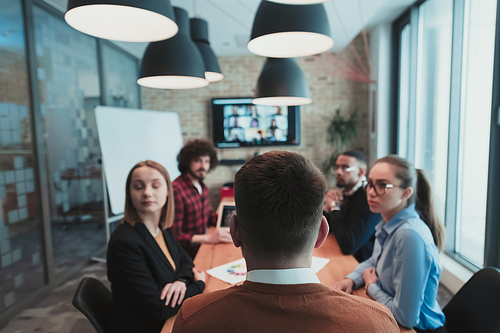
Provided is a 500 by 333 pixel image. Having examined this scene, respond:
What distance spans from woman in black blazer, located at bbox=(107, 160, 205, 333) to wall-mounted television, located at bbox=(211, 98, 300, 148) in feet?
11.5

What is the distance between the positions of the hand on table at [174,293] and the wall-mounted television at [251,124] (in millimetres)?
3848

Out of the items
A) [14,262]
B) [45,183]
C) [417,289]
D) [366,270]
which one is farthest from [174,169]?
[417,289]

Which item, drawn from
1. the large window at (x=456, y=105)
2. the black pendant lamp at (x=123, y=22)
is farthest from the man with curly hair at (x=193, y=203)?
Answer: the large window at (x=456, y=105)

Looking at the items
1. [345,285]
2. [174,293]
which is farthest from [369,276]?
[174,293]

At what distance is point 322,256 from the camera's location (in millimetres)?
1913

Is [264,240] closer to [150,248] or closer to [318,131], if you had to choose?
[150,248]

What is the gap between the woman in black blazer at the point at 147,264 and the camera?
1.39 meters

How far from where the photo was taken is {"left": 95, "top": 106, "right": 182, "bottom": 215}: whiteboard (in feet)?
11.1

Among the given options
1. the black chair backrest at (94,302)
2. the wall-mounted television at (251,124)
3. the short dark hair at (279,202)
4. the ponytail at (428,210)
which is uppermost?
the wall-mounted television at (251,124)

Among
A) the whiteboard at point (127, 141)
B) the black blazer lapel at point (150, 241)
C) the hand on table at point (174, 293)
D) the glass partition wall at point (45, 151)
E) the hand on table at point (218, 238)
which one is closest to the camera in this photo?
the hand on table at point (174, 293)

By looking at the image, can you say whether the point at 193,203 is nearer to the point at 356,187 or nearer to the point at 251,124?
the point at 356,187

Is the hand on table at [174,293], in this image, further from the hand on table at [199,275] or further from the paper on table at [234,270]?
the paper on table at [234,270]

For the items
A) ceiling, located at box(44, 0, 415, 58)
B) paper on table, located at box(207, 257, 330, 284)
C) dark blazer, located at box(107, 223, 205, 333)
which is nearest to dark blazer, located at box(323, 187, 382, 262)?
paper on table, located at box(207, 257, 330, 284)

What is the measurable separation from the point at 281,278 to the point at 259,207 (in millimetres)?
155
